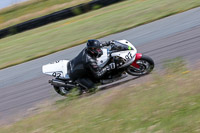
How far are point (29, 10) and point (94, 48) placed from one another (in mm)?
21558

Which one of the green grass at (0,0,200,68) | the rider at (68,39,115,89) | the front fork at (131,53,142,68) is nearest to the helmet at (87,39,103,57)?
the rider at (68,39,115,89)

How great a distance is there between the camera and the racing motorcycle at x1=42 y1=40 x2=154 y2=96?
855 cm

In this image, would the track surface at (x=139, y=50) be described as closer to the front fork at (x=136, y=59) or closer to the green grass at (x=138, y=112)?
the front fork at (x=136, y=59)

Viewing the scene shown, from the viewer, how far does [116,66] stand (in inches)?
340

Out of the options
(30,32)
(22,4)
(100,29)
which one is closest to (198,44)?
(100,29)

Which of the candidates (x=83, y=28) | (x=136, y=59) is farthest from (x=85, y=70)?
(x=83, y=28)

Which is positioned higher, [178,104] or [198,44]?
[178,104]

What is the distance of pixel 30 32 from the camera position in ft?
67.6

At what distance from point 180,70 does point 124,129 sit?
2.62 m

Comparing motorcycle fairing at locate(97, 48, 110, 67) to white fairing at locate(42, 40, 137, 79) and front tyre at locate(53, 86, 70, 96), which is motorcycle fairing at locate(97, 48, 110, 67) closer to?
white fairing at locate(42, 40, 137, 79)

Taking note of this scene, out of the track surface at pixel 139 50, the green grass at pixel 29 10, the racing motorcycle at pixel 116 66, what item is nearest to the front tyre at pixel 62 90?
the racing motorcycle at pixel 116 66

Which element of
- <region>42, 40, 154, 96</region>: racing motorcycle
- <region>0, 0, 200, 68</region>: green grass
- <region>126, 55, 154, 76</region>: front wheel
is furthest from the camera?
<region>0, 0, 200, 68</region>: green grass

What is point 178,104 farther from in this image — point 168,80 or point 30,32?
point 30,32

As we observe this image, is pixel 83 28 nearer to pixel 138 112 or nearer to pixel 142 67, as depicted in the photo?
pixel 142 67
